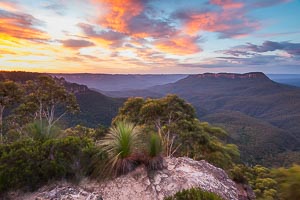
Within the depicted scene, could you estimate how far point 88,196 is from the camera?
5348 mm

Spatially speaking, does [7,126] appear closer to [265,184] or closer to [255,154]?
→ [265,184]

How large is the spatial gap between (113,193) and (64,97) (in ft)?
31.0

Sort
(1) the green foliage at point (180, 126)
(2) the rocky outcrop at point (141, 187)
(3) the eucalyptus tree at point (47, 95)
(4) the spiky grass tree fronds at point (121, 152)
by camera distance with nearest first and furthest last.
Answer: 1. (2) the rocky outcrop at point (141, 187)
2. (4) the spiky grass tree fronds at point (121, 152)
3. (1) the green foliage at point (180, 126)
4. (3) the eucalyptus tree at point (47, 95)

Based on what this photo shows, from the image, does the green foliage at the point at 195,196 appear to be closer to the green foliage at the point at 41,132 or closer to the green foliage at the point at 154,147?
the green foliage at the point at 154,147

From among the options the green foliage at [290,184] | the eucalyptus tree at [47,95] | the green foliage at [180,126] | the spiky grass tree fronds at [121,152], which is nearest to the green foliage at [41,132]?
the spiky grass tree fronds at [121,152]

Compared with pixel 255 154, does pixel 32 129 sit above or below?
above

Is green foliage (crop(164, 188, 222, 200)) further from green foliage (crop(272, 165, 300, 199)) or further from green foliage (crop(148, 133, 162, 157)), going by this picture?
green foliage (crop(148, 133, 162, 157))

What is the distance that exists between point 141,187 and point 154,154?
845 millimetres

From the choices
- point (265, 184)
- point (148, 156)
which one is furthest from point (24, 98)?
point (265, 184)

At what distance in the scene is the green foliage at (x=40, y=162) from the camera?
5.49 metres

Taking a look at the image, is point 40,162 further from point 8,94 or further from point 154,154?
point 8,94

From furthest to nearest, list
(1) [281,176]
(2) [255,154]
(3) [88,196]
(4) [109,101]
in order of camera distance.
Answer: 1. (4) [109,101]
2. (2) [255,154]
3. (3) [88,196]
4. (1) [281,176]

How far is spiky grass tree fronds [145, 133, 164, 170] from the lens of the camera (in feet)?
20.1

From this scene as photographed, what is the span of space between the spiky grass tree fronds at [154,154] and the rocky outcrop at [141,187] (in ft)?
0.47
